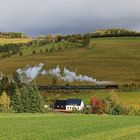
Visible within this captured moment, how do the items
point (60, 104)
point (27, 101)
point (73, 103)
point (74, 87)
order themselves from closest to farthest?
point (27, 101) < point (73, 103) < point (60, 104) < point (74, 87)

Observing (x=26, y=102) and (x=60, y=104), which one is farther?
(x=60, y=104)

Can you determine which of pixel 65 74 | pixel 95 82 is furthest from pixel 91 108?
pixel 65 74

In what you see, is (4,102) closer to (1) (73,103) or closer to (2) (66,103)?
(1) (73,103)

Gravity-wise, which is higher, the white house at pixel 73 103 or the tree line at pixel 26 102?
the tree line at pixel 26 102

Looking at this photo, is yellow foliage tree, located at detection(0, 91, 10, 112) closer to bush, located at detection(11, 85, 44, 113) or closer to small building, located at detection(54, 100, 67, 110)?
bush, located at detection(11, 85, 44, 113)

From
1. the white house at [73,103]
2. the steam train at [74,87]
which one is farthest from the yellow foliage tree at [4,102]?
the steam train at [74,87]

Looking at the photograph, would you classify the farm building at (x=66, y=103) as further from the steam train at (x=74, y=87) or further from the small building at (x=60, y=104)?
the steam train at (x=74, y=87)

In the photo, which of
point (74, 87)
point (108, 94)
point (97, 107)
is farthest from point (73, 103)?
point (97, 107)

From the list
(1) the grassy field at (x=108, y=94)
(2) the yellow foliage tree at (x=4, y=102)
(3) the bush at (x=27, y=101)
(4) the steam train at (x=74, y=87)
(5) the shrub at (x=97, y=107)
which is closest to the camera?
(2) the yellow foliage tree at (x=4, y=102)

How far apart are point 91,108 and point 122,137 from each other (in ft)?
282

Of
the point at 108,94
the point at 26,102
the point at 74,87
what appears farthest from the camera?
the point at 74,87

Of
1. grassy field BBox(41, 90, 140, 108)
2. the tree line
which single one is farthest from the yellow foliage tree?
grassy field BBox(41, 90, 140, 108)

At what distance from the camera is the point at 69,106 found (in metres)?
147

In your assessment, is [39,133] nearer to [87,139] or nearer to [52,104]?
[87,139]
